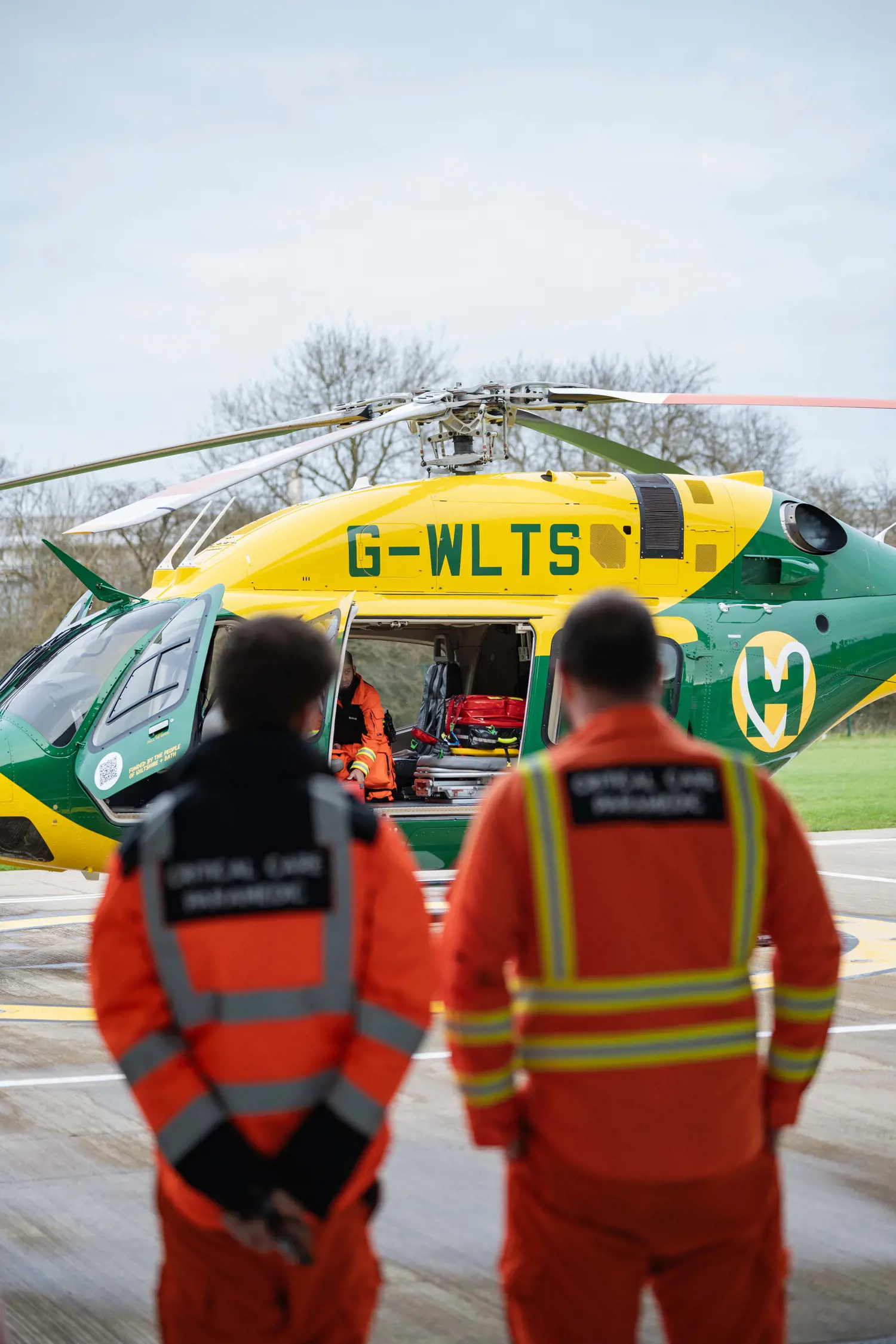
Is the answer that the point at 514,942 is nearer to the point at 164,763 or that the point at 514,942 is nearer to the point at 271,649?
the point at 271,649

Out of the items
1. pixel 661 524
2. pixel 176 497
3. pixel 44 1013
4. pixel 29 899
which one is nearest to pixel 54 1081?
pixel 44 1013

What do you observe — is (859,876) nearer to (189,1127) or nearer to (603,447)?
(603,447)

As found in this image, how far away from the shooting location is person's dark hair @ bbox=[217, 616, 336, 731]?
7.85 ft

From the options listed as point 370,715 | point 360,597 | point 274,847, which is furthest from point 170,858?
point 370,715

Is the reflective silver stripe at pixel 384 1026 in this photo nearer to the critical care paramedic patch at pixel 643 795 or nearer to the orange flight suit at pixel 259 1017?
the orange flight suit at pixel 259 1017

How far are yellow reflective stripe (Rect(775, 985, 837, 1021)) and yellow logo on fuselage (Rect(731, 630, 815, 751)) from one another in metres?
6.49

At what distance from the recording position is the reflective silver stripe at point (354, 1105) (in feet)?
7.32

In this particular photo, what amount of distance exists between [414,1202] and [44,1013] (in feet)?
11.7

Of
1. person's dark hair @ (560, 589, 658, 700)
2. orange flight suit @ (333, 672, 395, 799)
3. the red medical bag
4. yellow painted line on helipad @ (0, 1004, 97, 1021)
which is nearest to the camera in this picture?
person's dark hair @ (560, 589, 658, 700)

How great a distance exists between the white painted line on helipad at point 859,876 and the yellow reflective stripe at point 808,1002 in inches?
417

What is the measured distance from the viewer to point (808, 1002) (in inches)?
95.8

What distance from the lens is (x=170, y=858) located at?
89.4 inches

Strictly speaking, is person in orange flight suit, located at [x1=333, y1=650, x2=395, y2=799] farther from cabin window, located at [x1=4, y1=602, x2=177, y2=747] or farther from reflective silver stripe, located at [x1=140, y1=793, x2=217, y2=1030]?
reflective silver stripe, located at [x1=140, y1=793, x2=217, y2=1030]

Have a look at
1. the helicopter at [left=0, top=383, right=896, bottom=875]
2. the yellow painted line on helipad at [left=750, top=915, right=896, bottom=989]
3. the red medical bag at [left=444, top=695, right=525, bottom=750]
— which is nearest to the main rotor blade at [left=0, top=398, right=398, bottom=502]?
the helicopter at [left=0, top=383, right=896, bottom=875]
